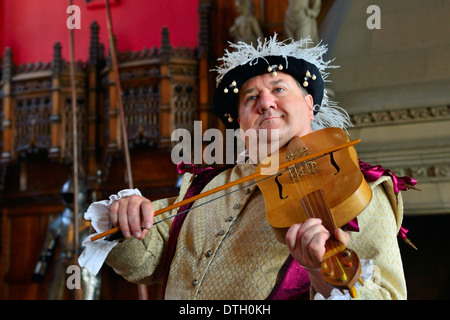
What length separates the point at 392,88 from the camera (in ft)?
11.0

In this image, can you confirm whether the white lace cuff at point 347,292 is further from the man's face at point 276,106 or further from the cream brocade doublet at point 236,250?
the man's face at point 276,106

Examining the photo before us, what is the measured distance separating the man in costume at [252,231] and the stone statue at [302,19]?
187 cm

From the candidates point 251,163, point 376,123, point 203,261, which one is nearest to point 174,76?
point 376,123

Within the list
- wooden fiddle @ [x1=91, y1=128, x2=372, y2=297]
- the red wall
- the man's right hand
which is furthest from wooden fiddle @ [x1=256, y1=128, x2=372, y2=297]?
the red wall

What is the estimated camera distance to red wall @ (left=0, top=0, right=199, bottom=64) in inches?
178

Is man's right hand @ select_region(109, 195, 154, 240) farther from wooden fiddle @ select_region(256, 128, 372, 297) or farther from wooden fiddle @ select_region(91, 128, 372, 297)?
wooden fiddle @ select_region(256, 128, 372, 297)

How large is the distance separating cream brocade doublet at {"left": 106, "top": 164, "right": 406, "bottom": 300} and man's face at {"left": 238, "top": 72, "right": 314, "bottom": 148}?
19cm

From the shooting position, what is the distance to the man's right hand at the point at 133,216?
3.42ft

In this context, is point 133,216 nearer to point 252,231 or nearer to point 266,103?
point 252,231

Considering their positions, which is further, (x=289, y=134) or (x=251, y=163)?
(x=251, y=163)

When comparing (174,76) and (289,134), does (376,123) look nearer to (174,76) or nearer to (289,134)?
(174,76)

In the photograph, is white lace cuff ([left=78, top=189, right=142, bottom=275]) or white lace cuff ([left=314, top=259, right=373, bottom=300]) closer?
white lace cuff ([left=314, top=259, right=373, bottom=300])

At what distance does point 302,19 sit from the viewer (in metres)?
3.32
